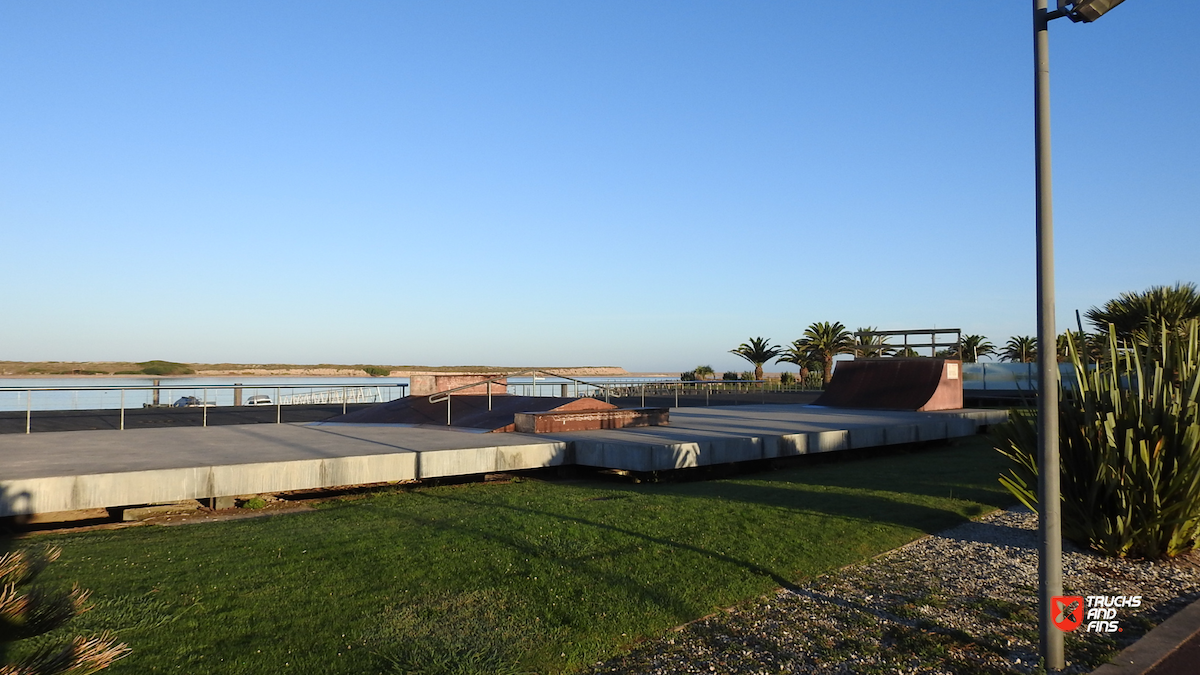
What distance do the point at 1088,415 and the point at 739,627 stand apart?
Answer: 4194mm

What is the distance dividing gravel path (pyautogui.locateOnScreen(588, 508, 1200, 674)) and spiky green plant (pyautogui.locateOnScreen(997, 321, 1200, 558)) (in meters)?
0.23

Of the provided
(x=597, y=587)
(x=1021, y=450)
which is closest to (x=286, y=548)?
(x=597, y=587)

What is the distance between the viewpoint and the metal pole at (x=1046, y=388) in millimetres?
4289

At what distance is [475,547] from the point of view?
660 cm

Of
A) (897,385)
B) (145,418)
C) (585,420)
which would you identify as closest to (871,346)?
(897,385)

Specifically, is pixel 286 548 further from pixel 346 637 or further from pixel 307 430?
pixel 307 430

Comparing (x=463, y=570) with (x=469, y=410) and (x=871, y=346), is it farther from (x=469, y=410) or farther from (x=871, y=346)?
(x=871, y=346)

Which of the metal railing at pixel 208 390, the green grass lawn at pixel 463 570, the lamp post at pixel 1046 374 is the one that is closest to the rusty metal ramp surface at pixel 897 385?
the green grass lawn at pixel 463 570

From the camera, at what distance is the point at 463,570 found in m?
5.89

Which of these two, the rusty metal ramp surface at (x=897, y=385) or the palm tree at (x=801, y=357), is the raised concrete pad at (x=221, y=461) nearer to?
the rusty metal ramp surface at (x=897, y=385)

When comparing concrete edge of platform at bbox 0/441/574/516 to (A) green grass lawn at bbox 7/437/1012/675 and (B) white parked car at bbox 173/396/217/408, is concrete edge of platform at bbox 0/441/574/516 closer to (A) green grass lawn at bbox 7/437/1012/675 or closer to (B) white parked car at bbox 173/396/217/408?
(A) green grass lawn at bbox 7/437/1012/675

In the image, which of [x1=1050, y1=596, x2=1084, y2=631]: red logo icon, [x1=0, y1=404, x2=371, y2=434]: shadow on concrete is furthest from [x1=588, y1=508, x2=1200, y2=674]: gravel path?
[x1=0, y1=404, x2=371, y2=434]: shadow on concrete

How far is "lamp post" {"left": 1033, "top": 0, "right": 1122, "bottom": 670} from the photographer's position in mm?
4285

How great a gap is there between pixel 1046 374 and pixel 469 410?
507 inches
